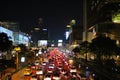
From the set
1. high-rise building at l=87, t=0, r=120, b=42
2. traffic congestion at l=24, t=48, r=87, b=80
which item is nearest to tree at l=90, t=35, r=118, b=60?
traffic congestion at l=24, t=48, r=87, b=80

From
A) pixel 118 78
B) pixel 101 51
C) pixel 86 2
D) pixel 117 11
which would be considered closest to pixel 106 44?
pixel 101 51

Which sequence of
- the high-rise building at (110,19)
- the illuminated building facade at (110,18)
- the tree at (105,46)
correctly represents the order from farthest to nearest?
the illuminated building facade at (110,18), the high-rise building at (110,19), the tree at (105,46)

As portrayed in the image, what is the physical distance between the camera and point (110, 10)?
101 metres

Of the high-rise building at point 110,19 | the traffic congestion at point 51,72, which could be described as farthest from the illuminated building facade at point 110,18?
the traffic congestion at point 51,72

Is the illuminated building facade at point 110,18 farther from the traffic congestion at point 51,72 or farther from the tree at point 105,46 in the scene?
the traffic congestion at point 51,72

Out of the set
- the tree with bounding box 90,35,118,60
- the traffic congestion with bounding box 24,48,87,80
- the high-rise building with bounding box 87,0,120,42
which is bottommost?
the traffic congestion with bounding box 24,48,87,80

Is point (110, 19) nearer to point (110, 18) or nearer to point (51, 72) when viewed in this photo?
point (110, 18)

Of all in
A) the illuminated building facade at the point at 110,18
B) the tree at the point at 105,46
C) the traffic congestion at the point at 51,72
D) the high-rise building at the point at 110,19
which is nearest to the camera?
the traffic congestion at the point at 51,72

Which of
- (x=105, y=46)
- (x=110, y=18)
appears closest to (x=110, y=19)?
(x=110, y=18)

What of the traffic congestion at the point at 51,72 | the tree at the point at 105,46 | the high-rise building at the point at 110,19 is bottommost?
the traffic congestion at the point at 51,72

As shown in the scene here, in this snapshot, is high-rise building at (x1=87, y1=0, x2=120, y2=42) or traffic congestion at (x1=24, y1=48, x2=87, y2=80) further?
high-rise building at (x1=87, y1=0, x2=120, y2=42)

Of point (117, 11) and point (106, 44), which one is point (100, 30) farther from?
point (106, 44)

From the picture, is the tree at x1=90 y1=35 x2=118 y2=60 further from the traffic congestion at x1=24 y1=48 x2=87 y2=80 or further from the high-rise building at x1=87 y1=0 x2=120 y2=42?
the high-rise building at x1=87 y1=0 x2=120 y2=42

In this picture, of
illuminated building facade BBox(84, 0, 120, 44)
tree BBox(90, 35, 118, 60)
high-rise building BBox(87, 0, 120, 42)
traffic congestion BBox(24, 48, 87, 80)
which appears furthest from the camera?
illuminated building facade BBox(84, 0, 120, 44)
